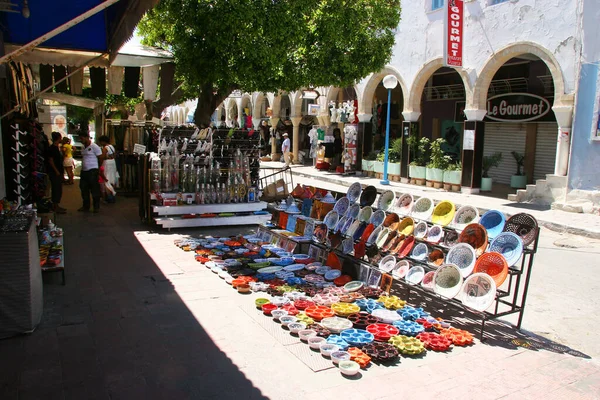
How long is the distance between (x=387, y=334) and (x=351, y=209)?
2.57 m

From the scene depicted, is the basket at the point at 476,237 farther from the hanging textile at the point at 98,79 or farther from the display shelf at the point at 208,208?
the hanging textile at the point at 98,79

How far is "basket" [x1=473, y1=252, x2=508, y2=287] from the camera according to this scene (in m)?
4.39

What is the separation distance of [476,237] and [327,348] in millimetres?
2068

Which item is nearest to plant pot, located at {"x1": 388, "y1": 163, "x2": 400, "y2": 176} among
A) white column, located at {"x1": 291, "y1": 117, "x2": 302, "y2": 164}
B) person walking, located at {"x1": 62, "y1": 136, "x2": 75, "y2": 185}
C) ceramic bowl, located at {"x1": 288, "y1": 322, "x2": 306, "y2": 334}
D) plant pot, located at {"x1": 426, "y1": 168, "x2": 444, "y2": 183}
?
plant pot, located at {"x1": 426, "y1": 168, "x2": 444, "y2": 183}

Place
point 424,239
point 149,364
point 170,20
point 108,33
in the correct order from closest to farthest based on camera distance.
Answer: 1. point 149,364
2. point 424,239
3. point 108,33
4. point 170,20

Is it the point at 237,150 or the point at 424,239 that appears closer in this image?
the point at 424,239

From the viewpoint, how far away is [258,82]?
9367mm

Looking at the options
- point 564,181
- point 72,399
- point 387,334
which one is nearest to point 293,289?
point 387,334

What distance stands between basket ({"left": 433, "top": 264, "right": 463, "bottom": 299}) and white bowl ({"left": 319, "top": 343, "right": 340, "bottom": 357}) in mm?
1328

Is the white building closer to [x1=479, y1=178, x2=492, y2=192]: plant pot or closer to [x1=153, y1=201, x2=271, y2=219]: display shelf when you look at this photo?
[x1=479, y1=178, x2=492, y2=192]: plant pot

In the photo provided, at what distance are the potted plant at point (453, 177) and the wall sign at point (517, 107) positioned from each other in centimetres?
260

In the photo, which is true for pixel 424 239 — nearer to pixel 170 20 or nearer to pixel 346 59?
pixel 346 59

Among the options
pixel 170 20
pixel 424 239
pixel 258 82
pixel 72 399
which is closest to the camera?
pixel 72 399

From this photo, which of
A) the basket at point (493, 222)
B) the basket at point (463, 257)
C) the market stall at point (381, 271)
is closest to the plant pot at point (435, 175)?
the market stall at point (381, 271)
